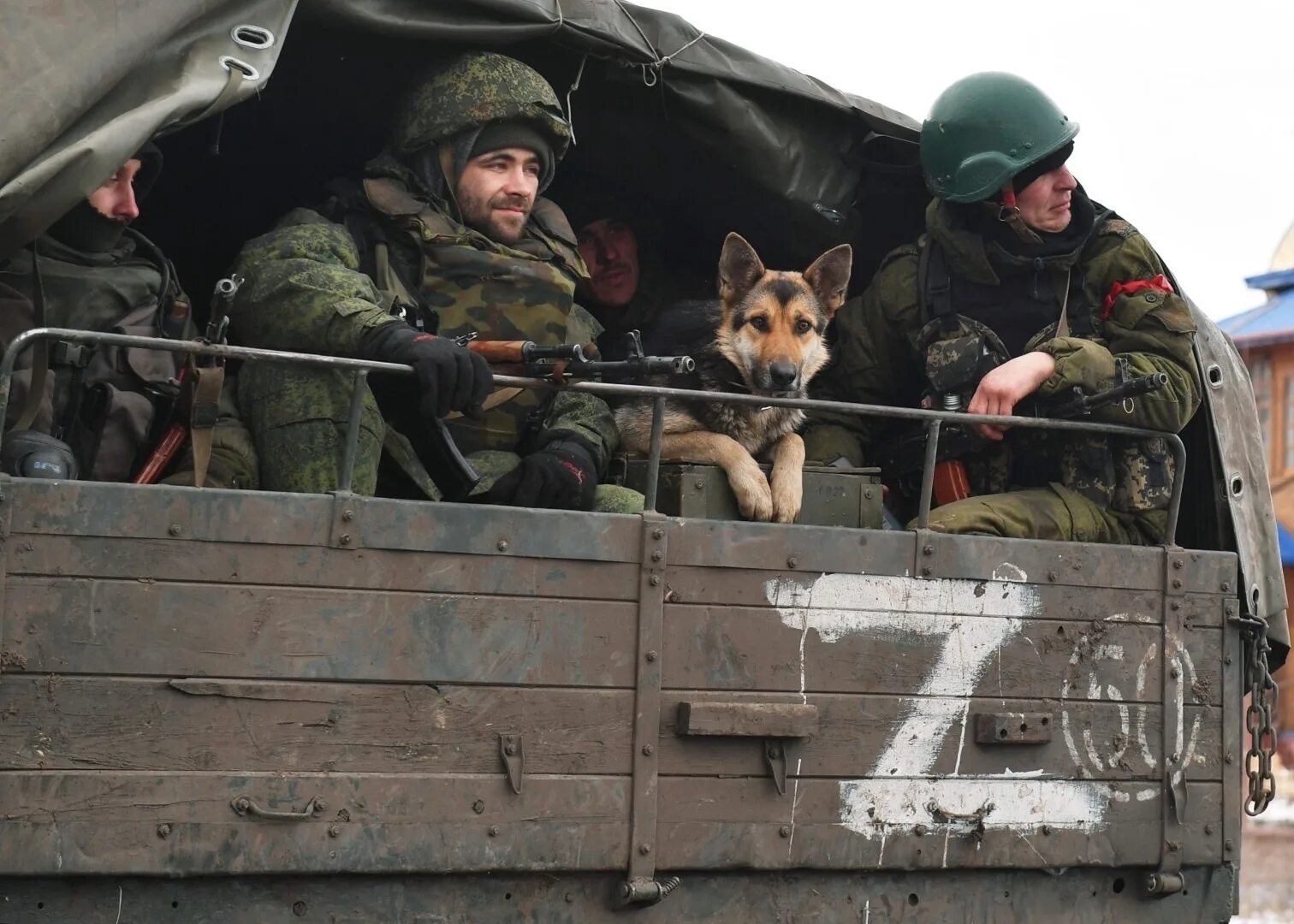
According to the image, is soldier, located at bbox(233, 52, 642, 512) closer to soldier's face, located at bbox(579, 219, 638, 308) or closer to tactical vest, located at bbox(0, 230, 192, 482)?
tactical vest, located at bbox(0, 230, 192, 482)

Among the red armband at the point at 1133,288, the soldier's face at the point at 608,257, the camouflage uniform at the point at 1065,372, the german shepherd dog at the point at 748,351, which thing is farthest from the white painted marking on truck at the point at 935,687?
the soldier's face at the point at 608,257

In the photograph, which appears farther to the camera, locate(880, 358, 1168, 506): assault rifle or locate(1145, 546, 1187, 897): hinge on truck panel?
locate(880, 358, 1168, 506): assault rifle

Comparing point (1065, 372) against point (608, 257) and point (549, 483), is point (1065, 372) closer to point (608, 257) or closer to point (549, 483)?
point (549, 483)

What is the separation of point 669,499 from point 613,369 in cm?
65

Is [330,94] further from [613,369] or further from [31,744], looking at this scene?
[31,744]

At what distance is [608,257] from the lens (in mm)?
6746

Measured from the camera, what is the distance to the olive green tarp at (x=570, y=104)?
13.4ft

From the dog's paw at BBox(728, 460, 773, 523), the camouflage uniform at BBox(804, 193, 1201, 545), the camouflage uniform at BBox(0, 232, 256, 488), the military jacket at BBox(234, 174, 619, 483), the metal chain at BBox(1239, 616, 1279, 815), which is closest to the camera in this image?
the camouflage uniform at BBox(0, 232, 256, 488)

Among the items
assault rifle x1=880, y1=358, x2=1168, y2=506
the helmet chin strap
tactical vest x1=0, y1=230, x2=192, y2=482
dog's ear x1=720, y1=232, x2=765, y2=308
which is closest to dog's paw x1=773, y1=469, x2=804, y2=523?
assault rifle x1=880, y1=358, x2=1168, y2=506

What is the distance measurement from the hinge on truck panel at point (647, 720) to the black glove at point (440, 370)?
591mm

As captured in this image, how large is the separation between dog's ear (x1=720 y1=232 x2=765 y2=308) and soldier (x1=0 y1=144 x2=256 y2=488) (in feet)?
6.14

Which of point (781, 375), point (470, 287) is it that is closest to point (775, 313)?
point (781, 375)

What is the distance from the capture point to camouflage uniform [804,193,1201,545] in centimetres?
557

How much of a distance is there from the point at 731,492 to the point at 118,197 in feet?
6.50
